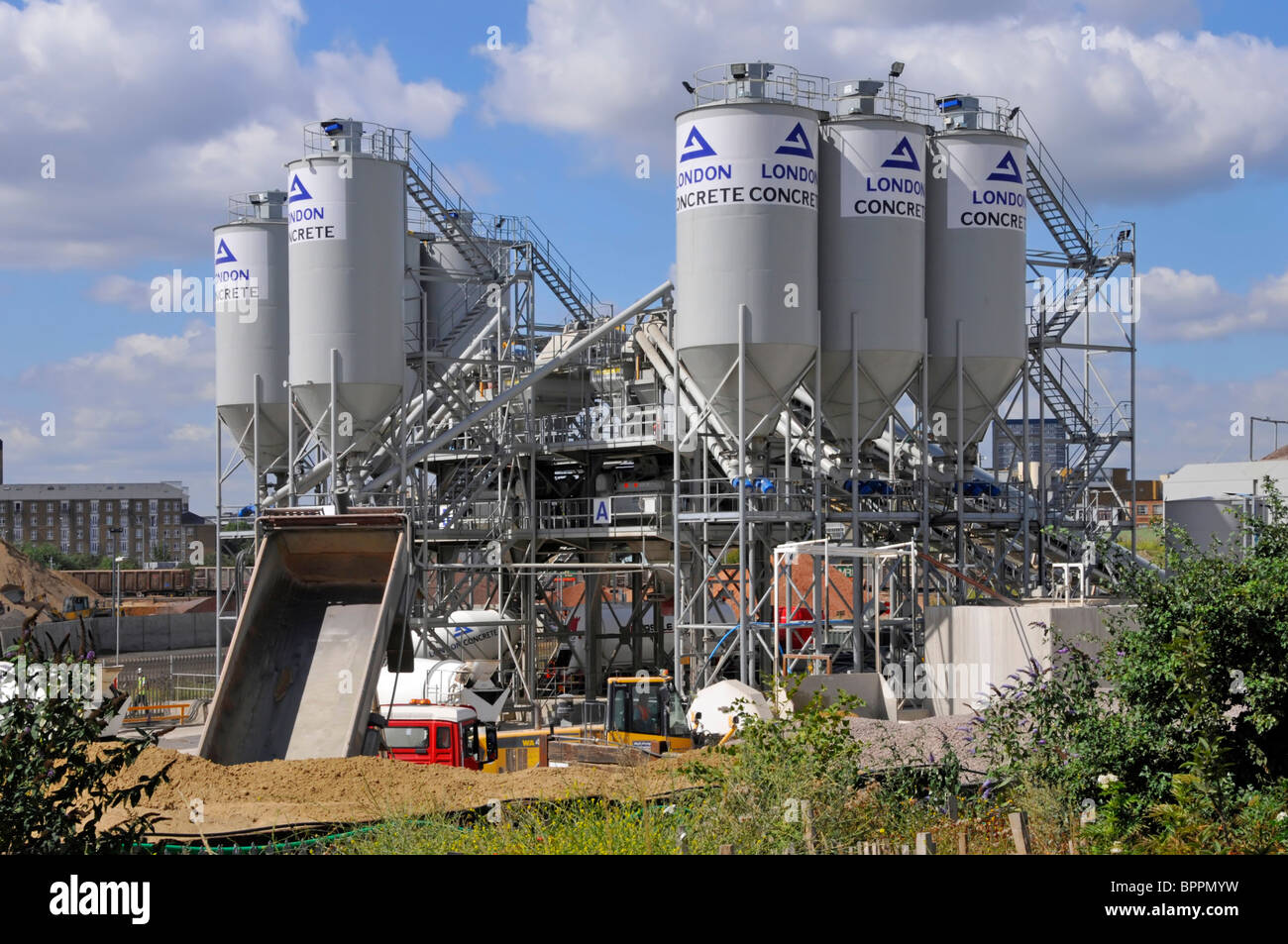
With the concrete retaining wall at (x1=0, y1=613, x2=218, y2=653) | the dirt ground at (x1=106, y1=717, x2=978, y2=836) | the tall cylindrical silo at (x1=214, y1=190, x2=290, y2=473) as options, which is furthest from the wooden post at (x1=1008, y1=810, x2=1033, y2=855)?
the concrete retaining wall at (x1=0, y1=613, x2=218, y2=653)

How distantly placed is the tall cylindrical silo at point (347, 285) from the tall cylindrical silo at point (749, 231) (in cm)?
866

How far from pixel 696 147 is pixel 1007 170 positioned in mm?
9065

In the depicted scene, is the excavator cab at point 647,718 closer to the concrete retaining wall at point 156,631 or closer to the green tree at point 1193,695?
the green tree at point 1193,695

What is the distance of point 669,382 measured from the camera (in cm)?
3969

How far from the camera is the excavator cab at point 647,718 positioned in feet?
84.5

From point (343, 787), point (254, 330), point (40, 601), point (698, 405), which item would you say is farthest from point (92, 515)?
point (343, 787)

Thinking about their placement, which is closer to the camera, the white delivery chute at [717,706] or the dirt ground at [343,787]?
the dirt ground at [343,787]

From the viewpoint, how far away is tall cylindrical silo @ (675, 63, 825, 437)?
108 ft

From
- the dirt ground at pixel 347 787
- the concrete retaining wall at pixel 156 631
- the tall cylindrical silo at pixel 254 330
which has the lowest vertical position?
the concrete retaining wall at pixel 156 631

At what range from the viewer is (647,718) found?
26.2m

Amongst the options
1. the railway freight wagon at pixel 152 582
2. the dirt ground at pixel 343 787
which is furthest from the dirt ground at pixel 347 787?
the railway freight wagon at pixel 152 582

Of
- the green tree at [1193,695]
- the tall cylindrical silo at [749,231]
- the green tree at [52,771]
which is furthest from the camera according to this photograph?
the tall cylindrical silo at [749,231]

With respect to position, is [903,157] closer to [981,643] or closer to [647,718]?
[981,643]

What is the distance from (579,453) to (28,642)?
3403cm
